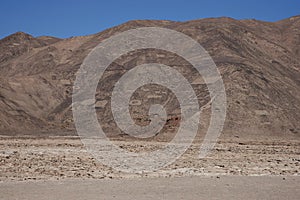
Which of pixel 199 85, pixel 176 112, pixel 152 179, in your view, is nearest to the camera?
pixel 152 179

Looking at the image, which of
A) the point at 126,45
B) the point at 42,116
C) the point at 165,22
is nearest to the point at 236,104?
the point at 42,116

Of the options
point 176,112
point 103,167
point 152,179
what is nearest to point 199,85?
point 176,112

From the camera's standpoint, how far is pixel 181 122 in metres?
47.7

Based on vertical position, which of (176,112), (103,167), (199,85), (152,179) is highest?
(199,85)

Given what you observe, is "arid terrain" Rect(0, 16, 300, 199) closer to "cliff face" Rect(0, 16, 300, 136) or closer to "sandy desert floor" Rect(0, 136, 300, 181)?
"sandy desert floor" Rect(0, 136, 300, 181)

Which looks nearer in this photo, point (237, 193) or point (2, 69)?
point (237, 193)

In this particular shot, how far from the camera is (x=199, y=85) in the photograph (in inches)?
2357

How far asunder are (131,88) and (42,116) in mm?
12213

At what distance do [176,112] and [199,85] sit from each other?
23.8ft

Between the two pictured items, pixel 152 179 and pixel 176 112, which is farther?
pixel 176 112

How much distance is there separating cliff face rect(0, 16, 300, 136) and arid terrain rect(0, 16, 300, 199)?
0.47 ft

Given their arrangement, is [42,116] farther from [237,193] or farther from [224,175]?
[237,193]

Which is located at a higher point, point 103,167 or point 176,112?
point 176,112

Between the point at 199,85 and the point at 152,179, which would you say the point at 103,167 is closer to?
the point at 152,179
